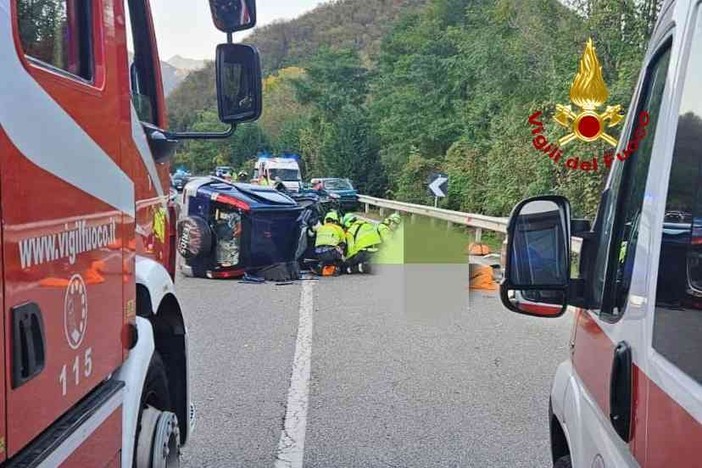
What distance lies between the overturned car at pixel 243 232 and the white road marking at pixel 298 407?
3.12m

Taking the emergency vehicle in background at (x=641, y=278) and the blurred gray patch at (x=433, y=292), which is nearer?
the emergency vehicle in background at (x=641, y=278)

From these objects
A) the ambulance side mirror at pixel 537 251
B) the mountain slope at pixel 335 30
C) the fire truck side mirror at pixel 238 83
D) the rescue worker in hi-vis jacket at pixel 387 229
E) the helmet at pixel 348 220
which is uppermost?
the mountain slope at pixel 335 30

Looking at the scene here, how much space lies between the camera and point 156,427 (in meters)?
2.81

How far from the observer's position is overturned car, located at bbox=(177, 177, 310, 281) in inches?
454

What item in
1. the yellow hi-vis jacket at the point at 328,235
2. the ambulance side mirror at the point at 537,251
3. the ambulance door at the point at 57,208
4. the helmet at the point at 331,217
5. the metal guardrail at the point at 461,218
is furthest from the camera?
the metal guardrail at the point at 461,218

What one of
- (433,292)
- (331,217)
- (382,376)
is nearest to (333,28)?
(331,217)

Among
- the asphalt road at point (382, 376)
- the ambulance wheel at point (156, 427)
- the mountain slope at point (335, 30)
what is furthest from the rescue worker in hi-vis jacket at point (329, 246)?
the mountain slope at point (335, 30)

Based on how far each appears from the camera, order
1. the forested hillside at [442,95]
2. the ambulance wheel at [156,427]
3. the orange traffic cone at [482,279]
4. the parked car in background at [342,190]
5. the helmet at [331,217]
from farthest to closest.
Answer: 1. the parked car in background at [342,190]
2. the forested hillside at [442,95]
3. the helmet at [331,217]
4. the orange traffic cone at [482,279]
5. the ambulance wheel at [156,427]

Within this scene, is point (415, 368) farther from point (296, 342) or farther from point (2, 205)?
point (2, 205)

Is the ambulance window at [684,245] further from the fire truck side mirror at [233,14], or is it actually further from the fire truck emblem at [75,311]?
the fire truck side mirror at [233,14]

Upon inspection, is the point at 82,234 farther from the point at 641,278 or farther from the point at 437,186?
the point at 437,186

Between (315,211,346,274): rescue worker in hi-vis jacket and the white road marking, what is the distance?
365cm

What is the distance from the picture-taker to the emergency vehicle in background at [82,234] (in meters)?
1.65

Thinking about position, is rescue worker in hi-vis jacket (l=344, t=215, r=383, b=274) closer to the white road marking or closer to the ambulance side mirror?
the white road marking
